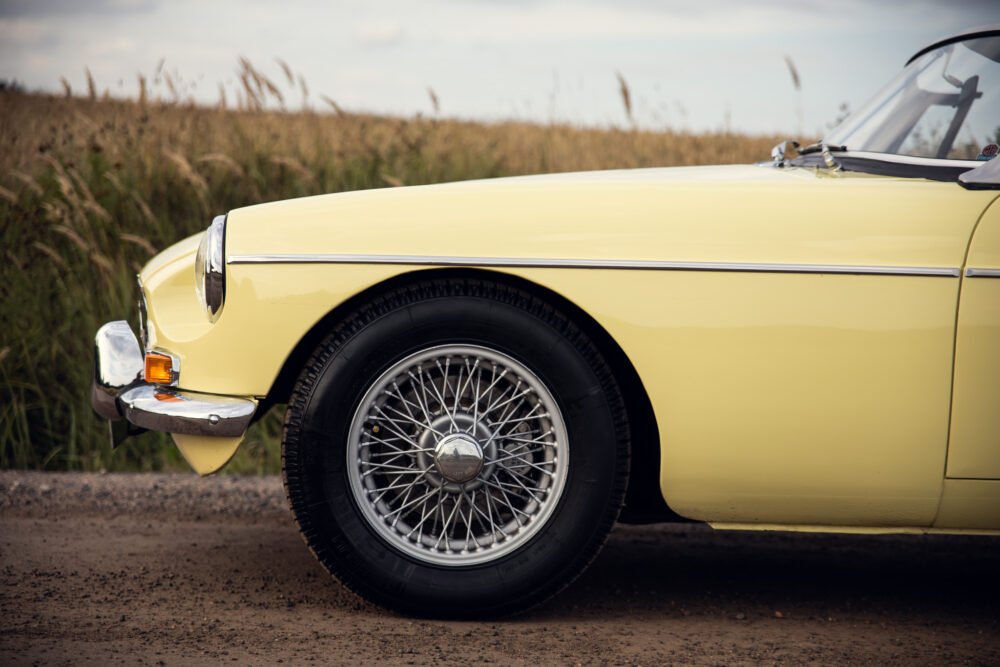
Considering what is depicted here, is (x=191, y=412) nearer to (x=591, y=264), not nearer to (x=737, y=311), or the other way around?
(x=591, y=264)

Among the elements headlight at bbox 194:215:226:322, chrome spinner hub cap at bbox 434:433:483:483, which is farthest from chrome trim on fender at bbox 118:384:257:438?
chrome spinner hub cap at bbox 434:433:483:483

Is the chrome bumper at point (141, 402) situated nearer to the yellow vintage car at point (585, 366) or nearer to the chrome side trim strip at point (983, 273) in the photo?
the yellow vintage car at point (585, 366)

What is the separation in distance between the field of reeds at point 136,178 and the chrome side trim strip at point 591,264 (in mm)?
2493

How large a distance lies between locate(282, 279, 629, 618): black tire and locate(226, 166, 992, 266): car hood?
0.17m

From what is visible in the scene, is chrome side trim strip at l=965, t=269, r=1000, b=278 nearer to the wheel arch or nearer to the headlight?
the wheel arch

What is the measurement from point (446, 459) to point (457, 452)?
4 centimetres

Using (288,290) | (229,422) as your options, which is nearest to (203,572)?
(229,422)

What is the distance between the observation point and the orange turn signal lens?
332 cm

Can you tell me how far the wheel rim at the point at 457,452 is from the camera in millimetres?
3189

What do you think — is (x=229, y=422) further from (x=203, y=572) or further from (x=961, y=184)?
(x=961, y=184)

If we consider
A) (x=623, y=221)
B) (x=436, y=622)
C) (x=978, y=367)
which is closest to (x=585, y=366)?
(x=623, y=221)

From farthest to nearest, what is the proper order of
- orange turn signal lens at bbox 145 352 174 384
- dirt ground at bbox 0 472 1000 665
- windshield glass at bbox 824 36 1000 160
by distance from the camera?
windshield glass at bbox 824 36 1000 160
orange turn signal lens at bbox 145 352 174 384
dirt ground at bbox 0 472 1000 665

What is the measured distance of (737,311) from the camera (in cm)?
309

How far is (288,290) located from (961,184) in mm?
1961
